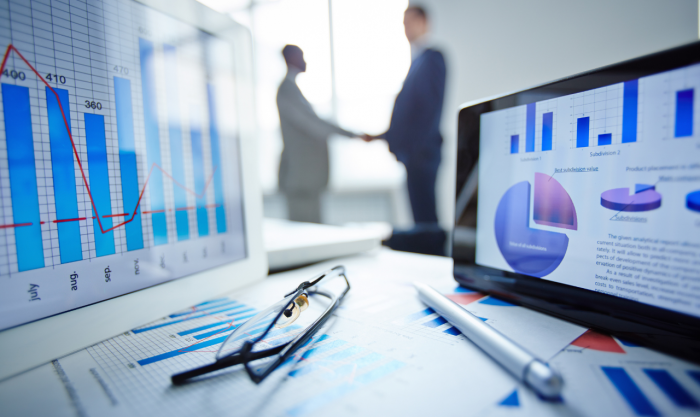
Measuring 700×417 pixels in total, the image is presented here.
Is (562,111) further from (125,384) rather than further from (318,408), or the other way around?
(125,384)

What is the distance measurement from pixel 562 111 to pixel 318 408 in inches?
14.5

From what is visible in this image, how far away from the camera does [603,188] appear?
0.31 m

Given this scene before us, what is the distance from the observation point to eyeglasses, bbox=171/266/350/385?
0.86ft

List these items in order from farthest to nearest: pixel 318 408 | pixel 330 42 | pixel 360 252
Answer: pixel 330 42 < pixel 360 252 < pixel 318 408

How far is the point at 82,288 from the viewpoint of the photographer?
30cm

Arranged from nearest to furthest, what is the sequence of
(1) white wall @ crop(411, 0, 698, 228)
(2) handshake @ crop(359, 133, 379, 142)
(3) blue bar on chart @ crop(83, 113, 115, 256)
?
1. (3) blue bar on chart @ crop(83, 113, 115, 256)
2. (1) white wall @ crop(411, 0, 698, 228)
3. (2) handshake @ crop(359, 133, 379, 142)

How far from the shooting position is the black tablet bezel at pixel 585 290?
0.26 metres

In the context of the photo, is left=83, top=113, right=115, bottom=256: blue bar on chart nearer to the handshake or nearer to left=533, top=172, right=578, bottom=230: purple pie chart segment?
left=533, top=172, right=578, bottom=230: purple pie chart segment

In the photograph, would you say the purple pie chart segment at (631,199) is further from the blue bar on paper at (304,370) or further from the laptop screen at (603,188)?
the blue bar on paper at (304,370)

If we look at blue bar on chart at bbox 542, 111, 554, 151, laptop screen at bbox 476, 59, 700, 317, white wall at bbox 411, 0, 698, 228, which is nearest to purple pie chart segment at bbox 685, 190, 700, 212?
laptop screen at bbox 476, 59, 700, 317

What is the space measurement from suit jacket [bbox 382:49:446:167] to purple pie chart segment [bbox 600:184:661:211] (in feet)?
4.91

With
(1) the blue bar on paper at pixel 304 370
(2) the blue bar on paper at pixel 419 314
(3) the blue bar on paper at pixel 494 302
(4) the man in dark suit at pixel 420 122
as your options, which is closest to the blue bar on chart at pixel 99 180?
(1) the blue bar on paper at pixel 304 370

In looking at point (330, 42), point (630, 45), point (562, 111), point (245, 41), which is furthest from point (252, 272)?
point (330, 42)

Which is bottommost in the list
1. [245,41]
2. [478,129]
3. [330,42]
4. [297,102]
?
[478,129]
